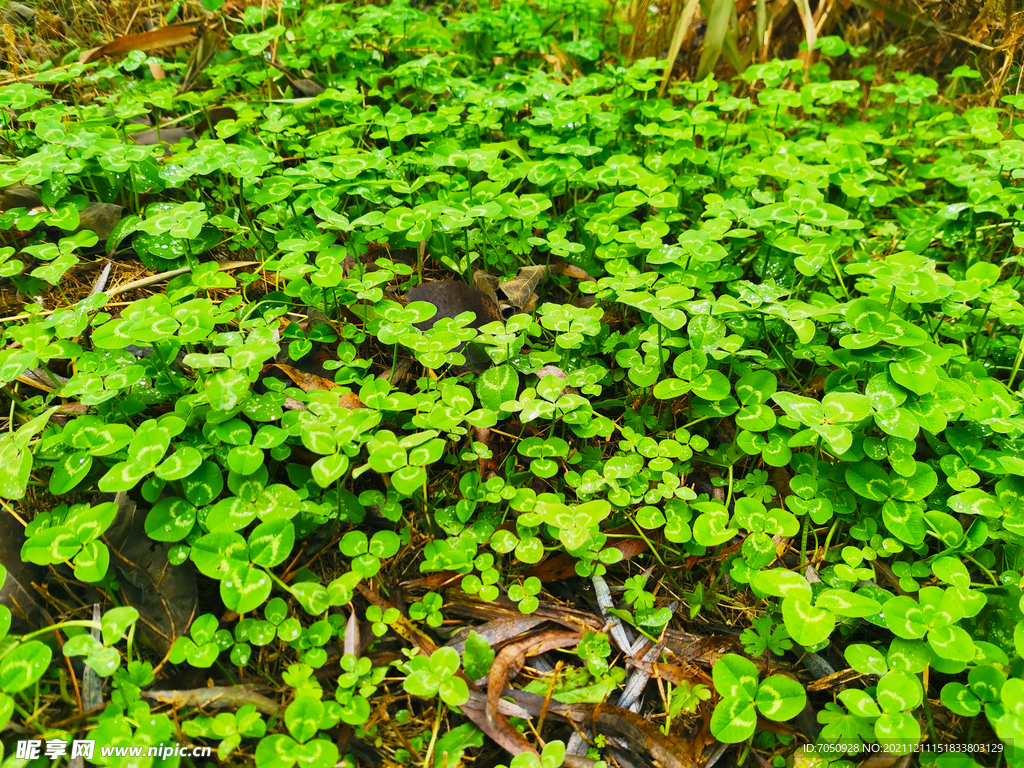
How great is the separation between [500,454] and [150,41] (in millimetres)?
3536

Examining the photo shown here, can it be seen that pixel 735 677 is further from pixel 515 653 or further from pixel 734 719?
pixel 515 653

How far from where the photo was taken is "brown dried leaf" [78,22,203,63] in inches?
140

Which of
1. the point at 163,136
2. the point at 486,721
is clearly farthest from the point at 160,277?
the point at 486,721

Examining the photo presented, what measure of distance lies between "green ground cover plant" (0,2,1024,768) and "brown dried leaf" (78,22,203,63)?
650 millimetres

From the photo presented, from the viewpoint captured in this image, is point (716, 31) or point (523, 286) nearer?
point (523, 286)

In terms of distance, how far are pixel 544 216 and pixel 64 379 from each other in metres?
1.98

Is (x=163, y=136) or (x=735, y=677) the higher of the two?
(x=163, y=136)

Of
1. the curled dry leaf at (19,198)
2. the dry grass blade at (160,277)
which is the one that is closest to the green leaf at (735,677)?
the dry grass blade at (160,277)

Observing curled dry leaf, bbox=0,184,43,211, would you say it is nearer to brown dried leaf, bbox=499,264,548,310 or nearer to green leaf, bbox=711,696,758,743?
brown dried leaf, bbox=499,264,548,310

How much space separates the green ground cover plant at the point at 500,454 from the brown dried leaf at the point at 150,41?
0.65 m

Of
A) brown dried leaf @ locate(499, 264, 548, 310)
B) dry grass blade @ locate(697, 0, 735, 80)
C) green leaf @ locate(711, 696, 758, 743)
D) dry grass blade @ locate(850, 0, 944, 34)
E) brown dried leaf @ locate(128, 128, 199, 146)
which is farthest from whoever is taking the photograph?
dry grass blade @ locate(850, 0, 944, 34)

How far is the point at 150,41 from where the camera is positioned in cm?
371

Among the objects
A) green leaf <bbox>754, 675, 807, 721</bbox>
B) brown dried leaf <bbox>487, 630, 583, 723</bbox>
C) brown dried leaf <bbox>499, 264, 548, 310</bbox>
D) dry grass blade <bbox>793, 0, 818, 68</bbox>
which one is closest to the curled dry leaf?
brown dried leaf <bbox>499, 264, 548, 310</bbox>

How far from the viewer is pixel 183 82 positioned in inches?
146
